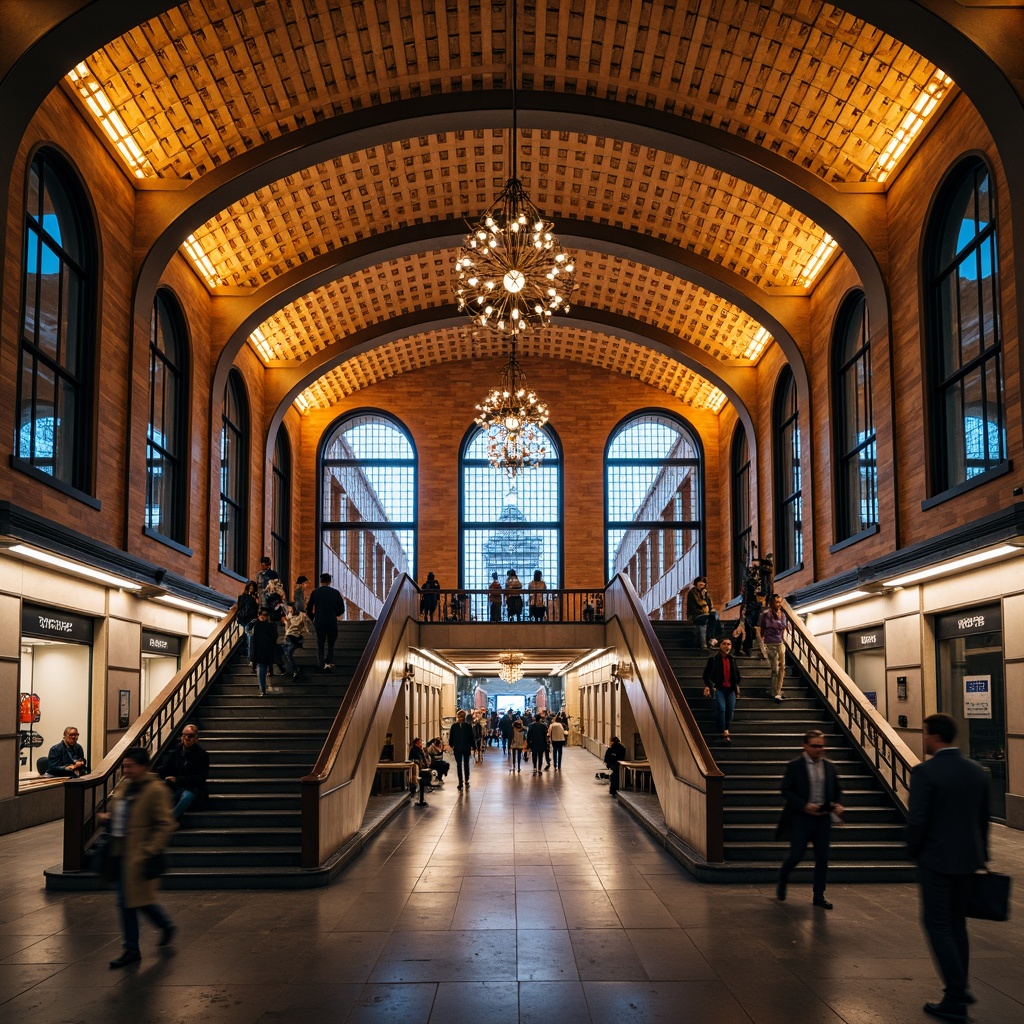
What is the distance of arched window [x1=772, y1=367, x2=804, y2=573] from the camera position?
20.8 meters

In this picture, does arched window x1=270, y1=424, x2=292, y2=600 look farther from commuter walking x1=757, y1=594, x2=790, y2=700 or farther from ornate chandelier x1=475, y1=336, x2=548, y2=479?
commuter walking x1=757, y1=594, x2=790, y2=700

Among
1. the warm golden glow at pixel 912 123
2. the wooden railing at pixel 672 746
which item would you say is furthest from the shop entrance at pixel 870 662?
the warm golden glow at pixel 912 123

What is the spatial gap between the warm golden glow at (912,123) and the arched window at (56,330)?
35.1 feet

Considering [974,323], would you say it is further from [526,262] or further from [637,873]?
[637,873]

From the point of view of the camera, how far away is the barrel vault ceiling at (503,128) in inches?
525

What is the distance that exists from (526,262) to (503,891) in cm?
618

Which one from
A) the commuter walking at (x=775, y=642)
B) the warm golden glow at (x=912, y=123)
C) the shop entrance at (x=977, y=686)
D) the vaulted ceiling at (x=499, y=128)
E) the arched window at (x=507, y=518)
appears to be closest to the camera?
the shop entrance at (x=977, y=686)

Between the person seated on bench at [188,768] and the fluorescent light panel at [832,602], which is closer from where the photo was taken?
the person seated on bench at [188,768]

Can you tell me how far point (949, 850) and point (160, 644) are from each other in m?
14.2

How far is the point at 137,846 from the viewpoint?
6484 mm

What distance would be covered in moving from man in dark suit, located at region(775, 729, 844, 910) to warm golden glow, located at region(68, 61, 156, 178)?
36.8 ft

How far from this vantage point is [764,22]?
43.4 feet

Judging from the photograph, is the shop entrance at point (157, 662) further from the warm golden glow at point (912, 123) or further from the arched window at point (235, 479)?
the warm golden glow at point (912, 123)

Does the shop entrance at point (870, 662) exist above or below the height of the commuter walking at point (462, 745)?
above
